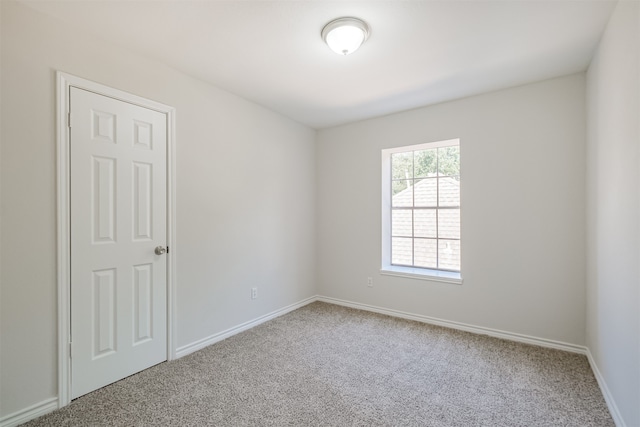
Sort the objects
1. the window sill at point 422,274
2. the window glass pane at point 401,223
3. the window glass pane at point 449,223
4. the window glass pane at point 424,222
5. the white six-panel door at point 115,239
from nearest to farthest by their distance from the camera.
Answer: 1. the white six-panel door at point 115,239
2. the window sill at point 422,274
3. the window glass pane at point 449,223
4. the window glass pane at point 424,222
5. the window glass pane at point 401,223

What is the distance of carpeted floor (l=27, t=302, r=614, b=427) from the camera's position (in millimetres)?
1828

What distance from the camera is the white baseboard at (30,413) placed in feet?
5.66

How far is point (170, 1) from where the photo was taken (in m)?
1.77

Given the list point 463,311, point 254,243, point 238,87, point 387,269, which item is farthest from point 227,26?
point 463,311

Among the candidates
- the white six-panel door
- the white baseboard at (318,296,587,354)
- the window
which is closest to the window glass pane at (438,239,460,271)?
the window

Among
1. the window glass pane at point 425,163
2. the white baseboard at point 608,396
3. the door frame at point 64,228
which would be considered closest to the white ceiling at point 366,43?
the door frame at point 64,228

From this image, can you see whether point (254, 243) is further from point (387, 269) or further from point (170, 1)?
point (170, 1)

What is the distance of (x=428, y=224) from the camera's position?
11.9 feet

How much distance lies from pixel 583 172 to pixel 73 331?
167 inches

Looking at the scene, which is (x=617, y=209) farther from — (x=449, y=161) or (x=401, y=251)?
(x=401, y=251)

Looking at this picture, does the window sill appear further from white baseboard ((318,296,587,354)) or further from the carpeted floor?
the carpeted floor

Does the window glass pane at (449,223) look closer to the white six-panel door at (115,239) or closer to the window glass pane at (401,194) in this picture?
the window glass pane at (401,194)

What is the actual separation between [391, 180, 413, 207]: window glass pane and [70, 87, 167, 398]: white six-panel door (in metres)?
2.71

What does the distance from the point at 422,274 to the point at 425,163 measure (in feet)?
4.50
